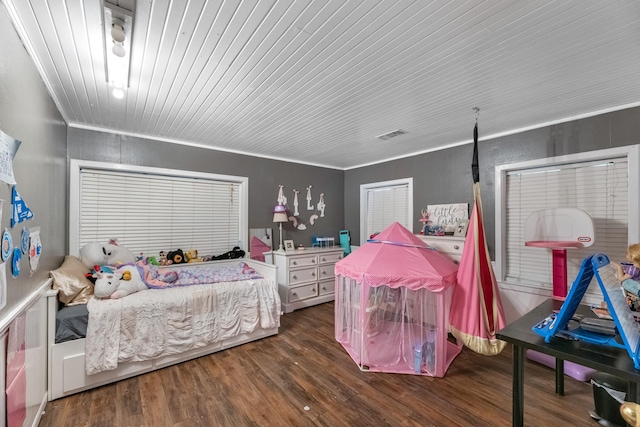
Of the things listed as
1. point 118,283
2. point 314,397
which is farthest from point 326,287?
point 118,283

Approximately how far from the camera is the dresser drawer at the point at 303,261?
421 centimetres

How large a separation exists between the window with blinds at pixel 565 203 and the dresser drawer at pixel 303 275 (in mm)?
2551

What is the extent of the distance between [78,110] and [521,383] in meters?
4.11

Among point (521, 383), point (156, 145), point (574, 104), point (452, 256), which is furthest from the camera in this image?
point (156, 145)

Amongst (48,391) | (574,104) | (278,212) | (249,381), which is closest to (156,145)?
(278,212)

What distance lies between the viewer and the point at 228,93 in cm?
A: 235

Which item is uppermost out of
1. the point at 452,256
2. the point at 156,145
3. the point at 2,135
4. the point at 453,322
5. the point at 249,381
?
the point at 156,145

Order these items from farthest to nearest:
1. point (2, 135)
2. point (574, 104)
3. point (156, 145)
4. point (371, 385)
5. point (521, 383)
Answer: point (156, 145) → point (574, 104) → point (371, 385) → point (521, 383) → point (2, 135)

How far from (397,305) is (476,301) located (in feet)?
2.46

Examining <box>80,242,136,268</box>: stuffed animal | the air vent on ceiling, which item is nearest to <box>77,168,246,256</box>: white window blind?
<box>80,242,136,268</box>: stuffed animal

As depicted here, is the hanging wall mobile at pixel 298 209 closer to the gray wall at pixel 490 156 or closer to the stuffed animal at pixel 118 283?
the gray wall at pixel 490 156

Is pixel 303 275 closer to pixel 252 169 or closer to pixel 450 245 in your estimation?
pixel 252 169

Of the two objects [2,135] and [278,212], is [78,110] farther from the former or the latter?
[278,212]

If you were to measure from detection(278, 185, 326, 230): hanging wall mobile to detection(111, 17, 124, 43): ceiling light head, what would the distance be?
320 centimetres
